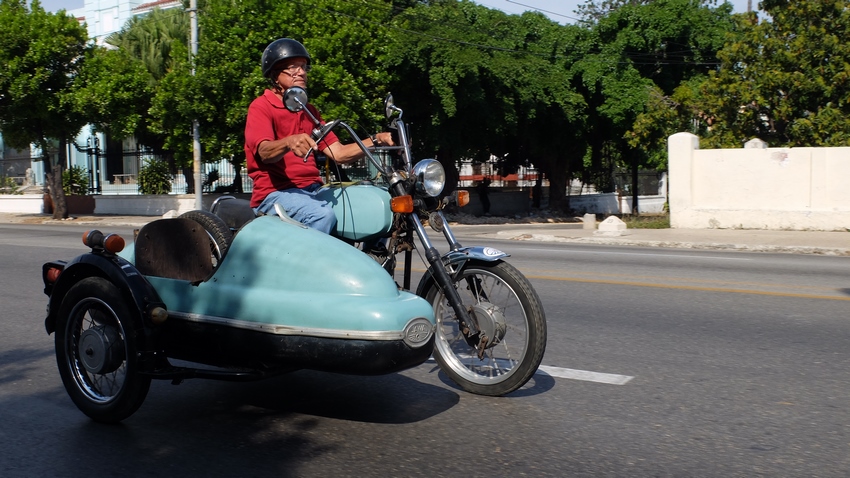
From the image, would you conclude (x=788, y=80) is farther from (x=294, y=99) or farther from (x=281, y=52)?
(x=294, y=99)

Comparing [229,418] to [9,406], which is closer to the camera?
[229,418]

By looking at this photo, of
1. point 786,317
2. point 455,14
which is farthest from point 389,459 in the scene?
point 455,14

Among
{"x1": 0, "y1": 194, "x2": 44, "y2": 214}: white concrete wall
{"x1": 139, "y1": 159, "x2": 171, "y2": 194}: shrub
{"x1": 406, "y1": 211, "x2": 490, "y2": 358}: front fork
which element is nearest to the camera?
{"x1": 406, "y1": 211, "x2": 490, "y2": 358}: front fork

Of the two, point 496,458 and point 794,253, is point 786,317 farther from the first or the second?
point 794,253

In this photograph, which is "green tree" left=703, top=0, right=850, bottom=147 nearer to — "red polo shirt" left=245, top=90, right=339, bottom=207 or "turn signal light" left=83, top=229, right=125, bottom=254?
"red polo shirt" left=245, top=90, right=339, bottom=207

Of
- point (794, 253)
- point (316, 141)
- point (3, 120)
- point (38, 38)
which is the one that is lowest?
point (794, 253)

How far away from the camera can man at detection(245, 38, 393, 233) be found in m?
4.69

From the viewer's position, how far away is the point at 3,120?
96.2ft

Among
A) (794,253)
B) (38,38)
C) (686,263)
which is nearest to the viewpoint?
(686,263)

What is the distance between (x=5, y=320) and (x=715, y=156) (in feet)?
56.4

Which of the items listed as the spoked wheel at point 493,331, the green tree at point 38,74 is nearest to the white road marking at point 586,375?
the spoked wheel at point 493,331

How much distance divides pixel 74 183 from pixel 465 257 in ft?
111

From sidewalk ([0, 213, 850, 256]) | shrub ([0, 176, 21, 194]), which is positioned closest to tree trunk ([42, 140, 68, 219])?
shrub ([0, 176, 21, 194])

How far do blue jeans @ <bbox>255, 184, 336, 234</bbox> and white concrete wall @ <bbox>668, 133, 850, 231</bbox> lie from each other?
17.4 meters
